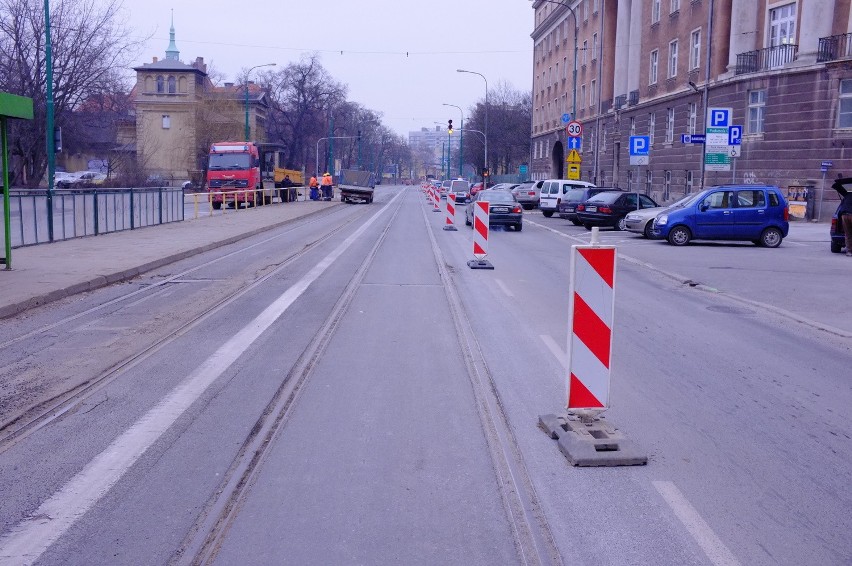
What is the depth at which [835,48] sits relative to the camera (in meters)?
33.3

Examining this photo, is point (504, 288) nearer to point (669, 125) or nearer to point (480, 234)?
point (480, 234)

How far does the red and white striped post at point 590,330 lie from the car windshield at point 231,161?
41479 mm

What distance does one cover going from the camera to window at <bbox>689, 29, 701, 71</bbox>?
4241 centimetres

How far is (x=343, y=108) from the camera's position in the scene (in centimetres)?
10169

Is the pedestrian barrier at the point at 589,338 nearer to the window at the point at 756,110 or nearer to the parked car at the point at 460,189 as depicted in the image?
the window at the point at 756,110

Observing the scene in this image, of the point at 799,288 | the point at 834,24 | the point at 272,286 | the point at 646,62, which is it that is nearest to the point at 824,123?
the point at 834,24

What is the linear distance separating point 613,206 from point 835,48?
11741 millimetres

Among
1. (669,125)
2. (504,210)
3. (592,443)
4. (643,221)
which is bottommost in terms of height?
(592,443)

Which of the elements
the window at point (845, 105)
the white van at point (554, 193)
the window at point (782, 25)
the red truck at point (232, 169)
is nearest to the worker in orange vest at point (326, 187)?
the red truck at point (232, 169)

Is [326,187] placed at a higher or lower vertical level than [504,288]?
higher

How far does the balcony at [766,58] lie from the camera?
35.3 m

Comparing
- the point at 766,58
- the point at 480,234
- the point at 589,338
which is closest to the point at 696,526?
the point at 589,338

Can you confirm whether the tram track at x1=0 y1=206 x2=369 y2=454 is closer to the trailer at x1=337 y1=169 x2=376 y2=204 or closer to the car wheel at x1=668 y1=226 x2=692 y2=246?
the car wheel at x1=668 y1=226 x2=692 y2=246

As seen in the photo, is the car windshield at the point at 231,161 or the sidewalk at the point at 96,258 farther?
the car windshield at the point at 231,161
